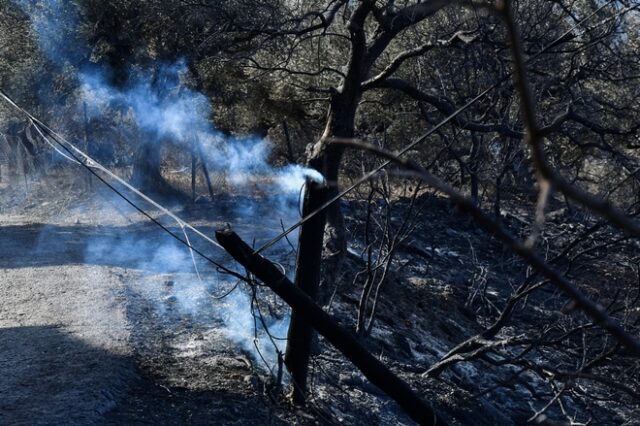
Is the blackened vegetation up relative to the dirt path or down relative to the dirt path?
up

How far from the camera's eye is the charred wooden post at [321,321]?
459 centimetres

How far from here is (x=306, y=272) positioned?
20.1 feet

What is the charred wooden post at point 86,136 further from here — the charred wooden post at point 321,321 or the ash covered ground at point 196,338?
the charred wooden post at point 321,321

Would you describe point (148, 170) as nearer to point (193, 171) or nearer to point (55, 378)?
point (193, 171)

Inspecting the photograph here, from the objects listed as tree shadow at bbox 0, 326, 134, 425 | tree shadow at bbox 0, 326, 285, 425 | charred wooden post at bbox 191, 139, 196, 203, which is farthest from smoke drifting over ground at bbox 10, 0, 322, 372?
tree shadow at bbox 0, 326, 285, 425

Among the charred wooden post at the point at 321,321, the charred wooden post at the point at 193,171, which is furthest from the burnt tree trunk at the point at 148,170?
the charred wooden post at the point at 321,321

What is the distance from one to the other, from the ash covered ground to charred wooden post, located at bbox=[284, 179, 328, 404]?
28 centimetres

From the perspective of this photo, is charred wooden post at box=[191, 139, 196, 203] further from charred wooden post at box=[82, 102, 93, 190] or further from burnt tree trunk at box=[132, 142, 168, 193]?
charred wooden post at box=[82, 102, 93, 190]

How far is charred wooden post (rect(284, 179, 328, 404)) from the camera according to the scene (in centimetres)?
576

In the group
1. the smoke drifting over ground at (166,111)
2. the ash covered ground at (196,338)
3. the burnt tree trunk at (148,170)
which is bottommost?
the ash covered ground at (196,338)

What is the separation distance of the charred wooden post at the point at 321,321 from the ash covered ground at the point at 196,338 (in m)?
1.06

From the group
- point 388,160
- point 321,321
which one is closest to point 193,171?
point 388,160

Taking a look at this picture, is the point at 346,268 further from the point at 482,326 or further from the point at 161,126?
the point at 161,126

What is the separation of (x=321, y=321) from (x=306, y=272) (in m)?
1.38
